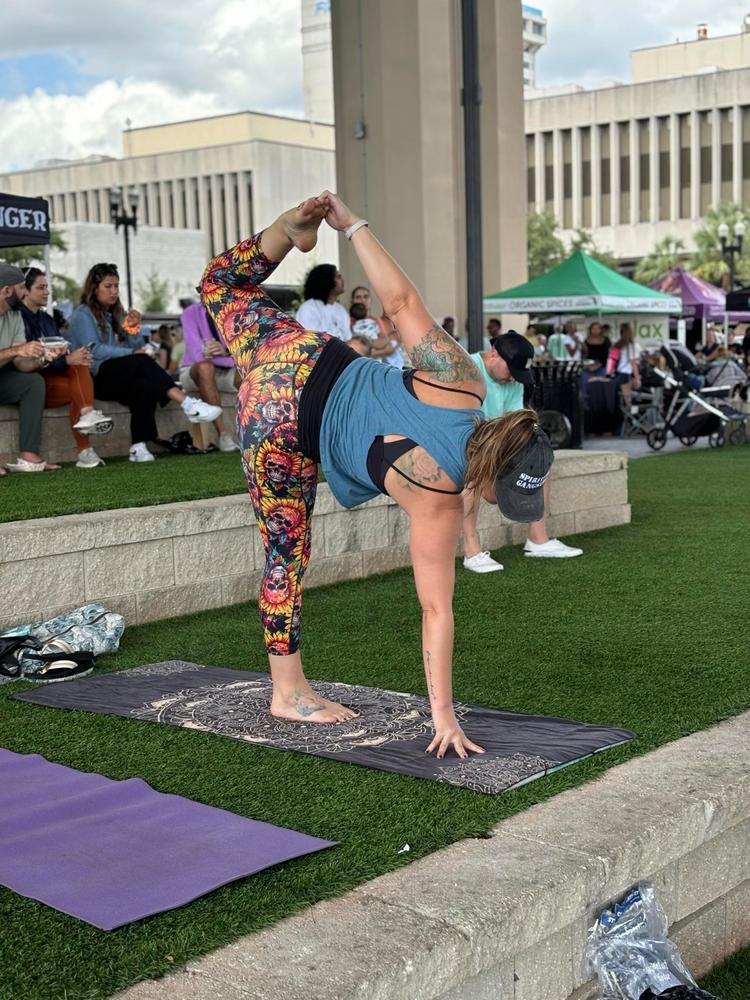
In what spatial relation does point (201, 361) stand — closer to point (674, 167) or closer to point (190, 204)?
point (674, 167)

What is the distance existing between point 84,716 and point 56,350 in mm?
4898

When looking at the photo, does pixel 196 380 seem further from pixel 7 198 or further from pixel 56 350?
pixel 7 198

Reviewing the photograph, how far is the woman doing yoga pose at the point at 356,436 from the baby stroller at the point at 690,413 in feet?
44.3

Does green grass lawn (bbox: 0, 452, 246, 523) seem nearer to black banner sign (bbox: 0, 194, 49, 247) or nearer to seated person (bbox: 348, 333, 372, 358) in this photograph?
seated person (bbox: 348, 333, 372, 358)

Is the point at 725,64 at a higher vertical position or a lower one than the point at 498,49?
higher

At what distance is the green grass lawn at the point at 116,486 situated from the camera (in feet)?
23.6

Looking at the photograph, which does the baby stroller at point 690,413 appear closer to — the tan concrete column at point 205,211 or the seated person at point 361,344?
the seated person at point 361,344

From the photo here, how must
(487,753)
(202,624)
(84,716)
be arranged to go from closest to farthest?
(487,753) → (84,716) → (202,624)

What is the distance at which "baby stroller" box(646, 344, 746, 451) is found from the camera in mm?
17656

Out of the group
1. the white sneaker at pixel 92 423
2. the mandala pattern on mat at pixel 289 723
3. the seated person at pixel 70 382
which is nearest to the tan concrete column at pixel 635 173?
the seated person at pixel 70 382

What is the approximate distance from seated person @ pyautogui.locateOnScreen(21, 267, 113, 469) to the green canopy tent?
12.2m

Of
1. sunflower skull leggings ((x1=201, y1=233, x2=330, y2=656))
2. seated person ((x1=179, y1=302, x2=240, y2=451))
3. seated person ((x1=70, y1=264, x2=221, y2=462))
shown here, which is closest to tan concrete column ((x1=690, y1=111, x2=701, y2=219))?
seated person ((x1=179, y1=302, x2=240, y2=451))

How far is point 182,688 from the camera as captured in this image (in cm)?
540

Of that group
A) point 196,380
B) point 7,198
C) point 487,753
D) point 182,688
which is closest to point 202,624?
point 182,688
